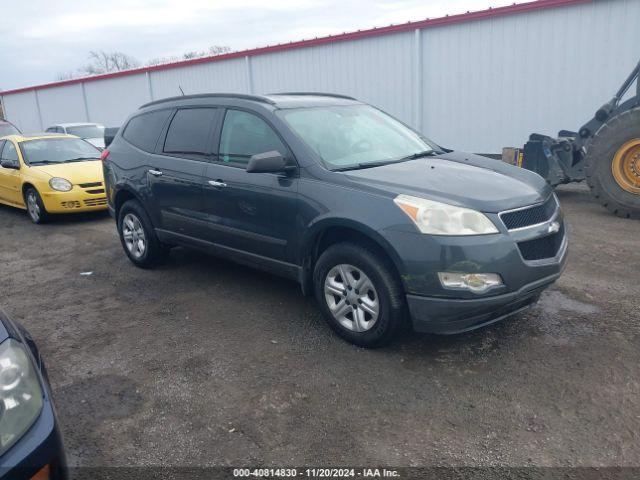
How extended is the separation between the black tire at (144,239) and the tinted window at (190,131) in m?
0.83

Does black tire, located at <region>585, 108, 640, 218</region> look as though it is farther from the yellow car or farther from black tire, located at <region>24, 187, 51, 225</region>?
black tire, located at <region>24, 187, 51, 225</region>

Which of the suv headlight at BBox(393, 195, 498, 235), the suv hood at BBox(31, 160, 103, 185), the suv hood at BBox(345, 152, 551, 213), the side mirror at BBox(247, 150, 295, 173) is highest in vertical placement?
the side mirror at BBox(247, 150, 295, 173)

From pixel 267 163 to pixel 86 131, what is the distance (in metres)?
14.6

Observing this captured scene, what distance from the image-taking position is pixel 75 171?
29.4 feet

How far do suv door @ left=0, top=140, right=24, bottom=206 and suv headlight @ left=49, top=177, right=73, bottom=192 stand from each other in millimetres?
1018

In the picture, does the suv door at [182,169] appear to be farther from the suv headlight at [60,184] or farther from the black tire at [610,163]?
the black tire at [610,163]

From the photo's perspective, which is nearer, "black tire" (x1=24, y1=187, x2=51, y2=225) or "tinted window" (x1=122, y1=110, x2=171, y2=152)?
"tinted window" (x1=122, y1=110, x2=171, y2=152)

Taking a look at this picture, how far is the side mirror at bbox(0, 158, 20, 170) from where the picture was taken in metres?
9.25

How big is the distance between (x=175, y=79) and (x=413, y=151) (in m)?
17.0

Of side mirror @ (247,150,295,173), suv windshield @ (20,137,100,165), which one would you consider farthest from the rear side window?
side mirror @ (247,150,295,173)

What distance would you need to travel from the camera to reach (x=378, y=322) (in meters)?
3.71

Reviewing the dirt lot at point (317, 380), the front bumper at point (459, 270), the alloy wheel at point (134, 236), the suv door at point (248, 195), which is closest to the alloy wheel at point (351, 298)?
the dirt lot at point (317, 380)

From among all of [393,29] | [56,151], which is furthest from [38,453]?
[393,29]

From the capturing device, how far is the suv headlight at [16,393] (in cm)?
196
